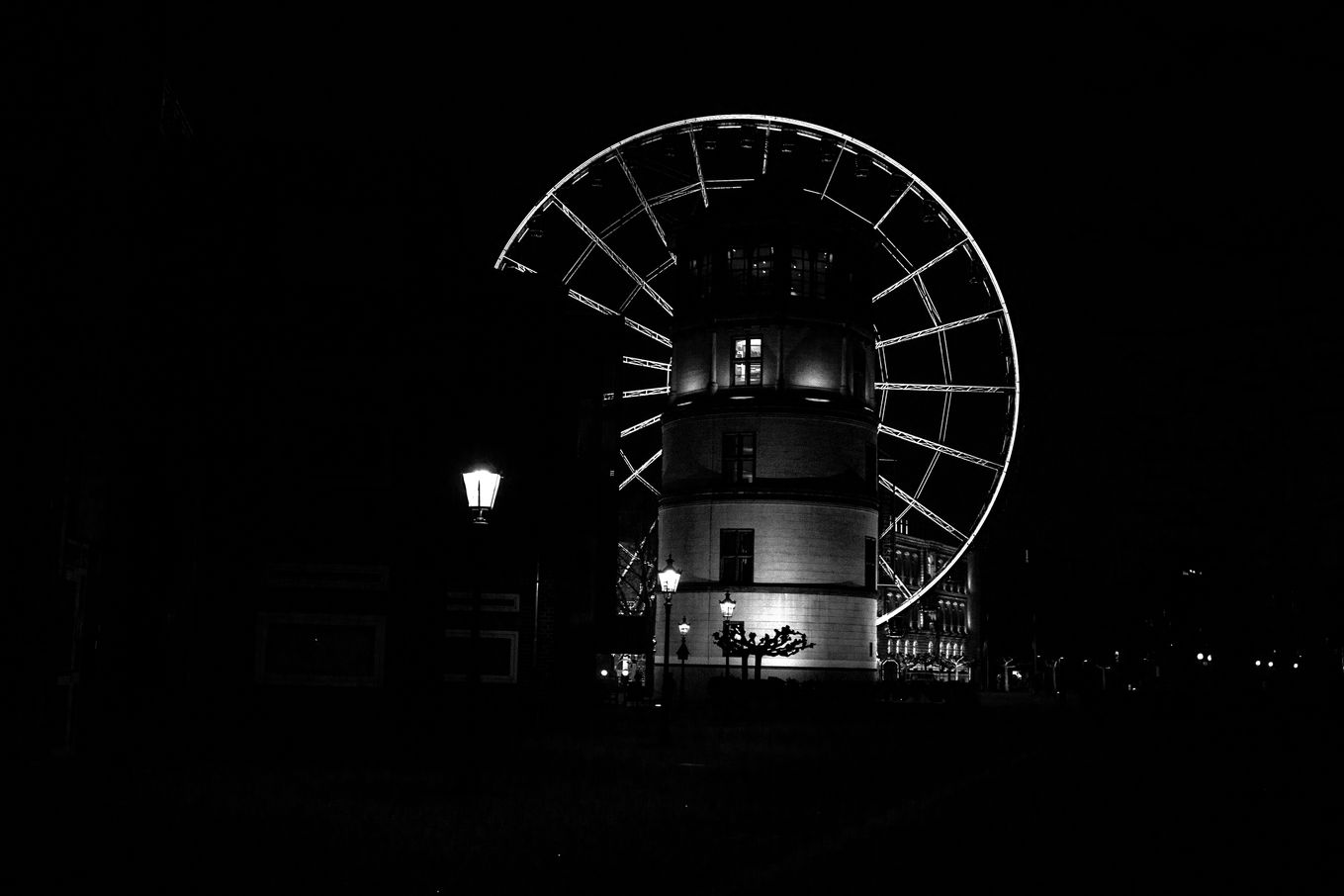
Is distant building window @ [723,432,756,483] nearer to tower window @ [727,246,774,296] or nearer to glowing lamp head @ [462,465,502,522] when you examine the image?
tower window @ [727,246,774,296]

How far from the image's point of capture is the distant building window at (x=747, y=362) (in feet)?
169

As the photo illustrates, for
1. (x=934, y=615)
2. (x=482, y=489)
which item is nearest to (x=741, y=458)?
(x=482, y=489)

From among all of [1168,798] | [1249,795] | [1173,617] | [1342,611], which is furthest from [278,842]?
[1173,617]

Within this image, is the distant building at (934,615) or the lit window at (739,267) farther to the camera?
the distant building at (934,615)

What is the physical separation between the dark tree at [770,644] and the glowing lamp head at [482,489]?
29795 millimetres

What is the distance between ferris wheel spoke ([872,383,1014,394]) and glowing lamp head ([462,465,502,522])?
124 ft

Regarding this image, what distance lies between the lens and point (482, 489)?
55.9 feet

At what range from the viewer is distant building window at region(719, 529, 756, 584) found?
5009 centimetres

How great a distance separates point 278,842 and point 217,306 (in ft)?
47.4

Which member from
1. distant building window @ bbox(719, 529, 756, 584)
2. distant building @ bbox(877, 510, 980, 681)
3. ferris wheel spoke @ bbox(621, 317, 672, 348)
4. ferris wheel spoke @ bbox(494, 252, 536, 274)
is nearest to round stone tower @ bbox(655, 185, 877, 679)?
distant building window @ bbox(719, 529, 756, 584)

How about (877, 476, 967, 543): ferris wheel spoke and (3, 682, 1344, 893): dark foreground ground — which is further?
(877, 476, 967, 543): ferris wheel spoke

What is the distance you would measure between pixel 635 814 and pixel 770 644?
110 ft

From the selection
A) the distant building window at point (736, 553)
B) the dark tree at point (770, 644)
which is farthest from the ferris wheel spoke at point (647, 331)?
the dark tree at point (770, 644)

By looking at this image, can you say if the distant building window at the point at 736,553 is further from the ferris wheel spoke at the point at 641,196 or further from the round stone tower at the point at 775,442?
the ferris wheel spoke at the point at 641,196
